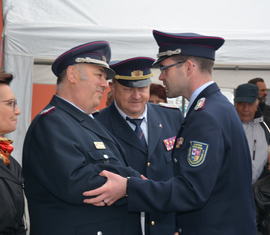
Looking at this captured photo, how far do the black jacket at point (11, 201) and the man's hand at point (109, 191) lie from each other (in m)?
0.41

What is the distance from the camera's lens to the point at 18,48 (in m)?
3.76

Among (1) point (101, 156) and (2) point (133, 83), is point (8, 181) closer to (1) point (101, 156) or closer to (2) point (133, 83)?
(1) point (101, 156)

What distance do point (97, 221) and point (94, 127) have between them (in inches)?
18.8

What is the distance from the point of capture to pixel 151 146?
9.73 ft

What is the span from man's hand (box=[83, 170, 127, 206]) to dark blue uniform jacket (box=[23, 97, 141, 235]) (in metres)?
0.03

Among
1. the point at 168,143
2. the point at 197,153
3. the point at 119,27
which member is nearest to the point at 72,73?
the point at 197,153

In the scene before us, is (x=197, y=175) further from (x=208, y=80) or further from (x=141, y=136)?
(x=141, y=136)

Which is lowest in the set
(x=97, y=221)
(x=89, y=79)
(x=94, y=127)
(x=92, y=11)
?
(x=97, y=221)

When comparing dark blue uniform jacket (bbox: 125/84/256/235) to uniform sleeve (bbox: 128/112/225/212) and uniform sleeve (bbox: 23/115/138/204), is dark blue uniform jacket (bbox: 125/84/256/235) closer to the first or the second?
uniform sleeve (bbox: 128/112/225/212)

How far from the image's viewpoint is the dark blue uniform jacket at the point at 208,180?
6.70ft

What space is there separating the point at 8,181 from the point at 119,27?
1.96 m

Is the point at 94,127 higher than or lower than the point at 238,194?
higher

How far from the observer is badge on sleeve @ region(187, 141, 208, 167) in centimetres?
202

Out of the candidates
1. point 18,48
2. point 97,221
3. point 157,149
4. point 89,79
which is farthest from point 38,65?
point 97,221
